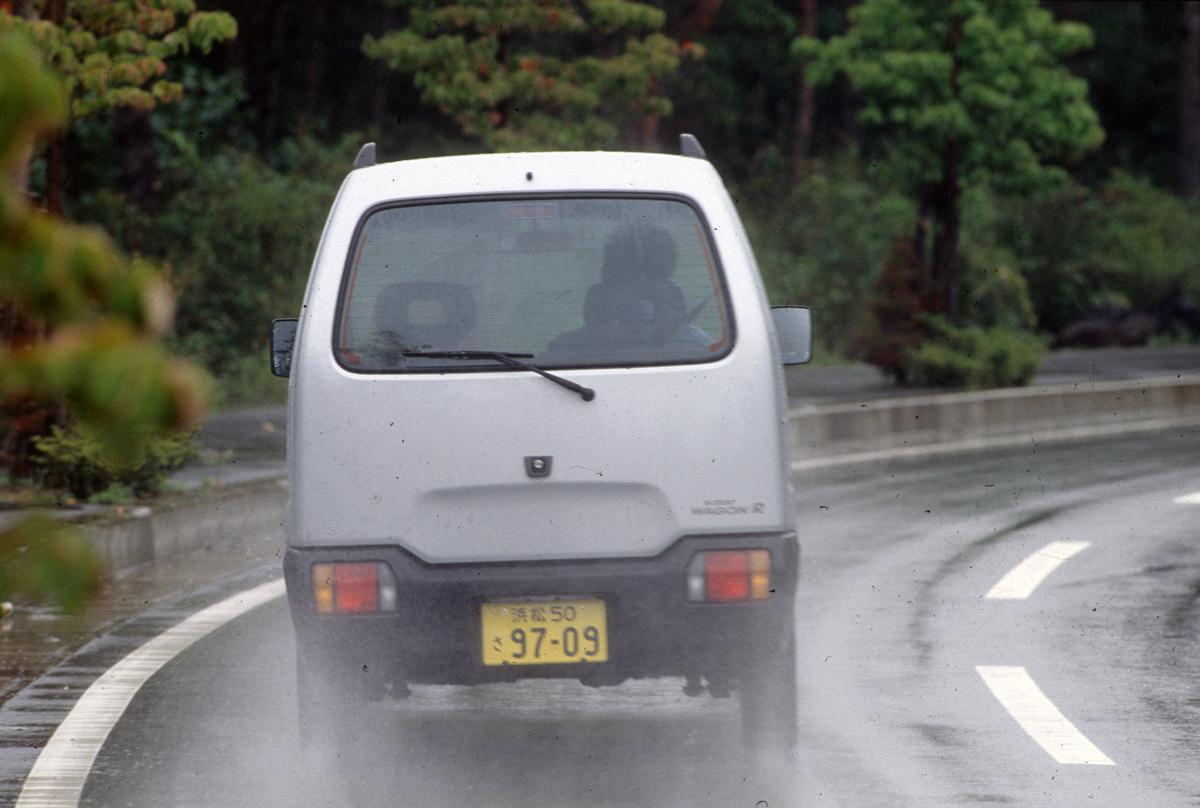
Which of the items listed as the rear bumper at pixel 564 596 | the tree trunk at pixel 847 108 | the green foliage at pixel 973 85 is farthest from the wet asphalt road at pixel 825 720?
the tree trunk at pixel 847 108

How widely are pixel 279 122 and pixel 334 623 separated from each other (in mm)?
46472

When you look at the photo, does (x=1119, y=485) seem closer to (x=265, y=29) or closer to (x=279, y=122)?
(x=265, y=29)

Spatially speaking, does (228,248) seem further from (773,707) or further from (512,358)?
(512,358)

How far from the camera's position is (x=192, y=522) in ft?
39.1

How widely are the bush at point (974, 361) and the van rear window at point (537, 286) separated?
1853cm

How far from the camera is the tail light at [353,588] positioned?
5504mm

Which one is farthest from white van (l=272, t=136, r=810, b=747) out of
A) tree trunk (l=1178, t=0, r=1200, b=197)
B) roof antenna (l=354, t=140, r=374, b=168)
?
A: tree trunk (l=1178, t=0, r=1200, b=197)

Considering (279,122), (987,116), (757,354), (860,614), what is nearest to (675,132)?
(279,122)

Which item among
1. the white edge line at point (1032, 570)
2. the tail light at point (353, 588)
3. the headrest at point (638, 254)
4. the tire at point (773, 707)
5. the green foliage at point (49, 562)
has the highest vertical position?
the green foliage at point (49, 562)

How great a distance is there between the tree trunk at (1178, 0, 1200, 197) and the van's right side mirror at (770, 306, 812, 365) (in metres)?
42.6

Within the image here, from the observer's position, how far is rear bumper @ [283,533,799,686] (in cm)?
545

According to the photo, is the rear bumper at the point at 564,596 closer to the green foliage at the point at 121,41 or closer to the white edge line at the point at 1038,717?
the white edge line at the point at 1038,717

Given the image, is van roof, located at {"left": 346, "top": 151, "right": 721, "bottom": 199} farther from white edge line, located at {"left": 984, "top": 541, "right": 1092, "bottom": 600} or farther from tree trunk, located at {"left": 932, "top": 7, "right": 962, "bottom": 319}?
tree trunk, located at {"left": 932, "top": 7, "right": 962, "bottom": 319}

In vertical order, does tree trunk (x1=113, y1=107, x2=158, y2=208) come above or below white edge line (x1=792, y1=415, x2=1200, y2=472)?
above
